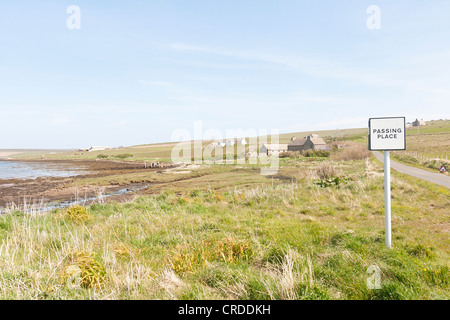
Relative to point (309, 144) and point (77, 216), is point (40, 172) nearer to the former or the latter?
point (77, 216)

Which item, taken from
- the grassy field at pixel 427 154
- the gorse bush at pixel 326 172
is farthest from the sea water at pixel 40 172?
the grassy field at pixel 427 154

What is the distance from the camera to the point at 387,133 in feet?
20.2

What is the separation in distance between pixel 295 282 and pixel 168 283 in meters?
2.08

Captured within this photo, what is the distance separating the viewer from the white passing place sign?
6062 mm

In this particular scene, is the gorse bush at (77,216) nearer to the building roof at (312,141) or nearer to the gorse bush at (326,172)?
the gorse bush at (326,172)

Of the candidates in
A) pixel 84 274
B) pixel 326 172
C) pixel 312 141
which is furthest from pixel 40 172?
pixel 312 141

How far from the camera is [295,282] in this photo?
420 centimetres

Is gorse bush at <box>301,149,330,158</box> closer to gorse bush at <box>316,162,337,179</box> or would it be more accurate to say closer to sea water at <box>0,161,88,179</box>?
gorse bush at <box>316,162,337,179</box>

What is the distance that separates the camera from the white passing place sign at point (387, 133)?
606 cm

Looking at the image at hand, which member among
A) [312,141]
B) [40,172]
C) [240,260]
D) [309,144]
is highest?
[312,141]

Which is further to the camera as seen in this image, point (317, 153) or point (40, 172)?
point (317, 153)

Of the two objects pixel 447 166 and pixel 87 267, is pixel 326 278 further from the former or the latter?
pixel 447 166

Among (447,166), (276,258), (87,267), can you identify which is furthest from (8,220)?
(447,166)
